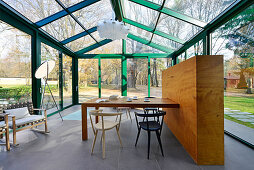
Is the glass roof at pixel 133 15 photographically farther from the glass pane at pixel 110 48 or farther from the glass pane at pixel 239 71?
the glass pane at pixel 110 48

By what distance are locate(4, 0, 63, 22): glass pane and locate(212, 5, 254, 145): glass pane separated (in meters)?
4.40

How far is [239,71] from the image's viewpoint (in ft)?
8.50

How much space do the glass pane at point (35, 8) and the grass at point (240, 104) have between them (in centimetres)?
508

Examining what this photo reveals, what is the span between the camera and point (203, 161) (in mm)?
1861

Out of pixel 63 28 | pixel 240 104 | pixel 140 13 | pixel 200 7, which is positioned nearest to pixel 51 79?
pixel 63 28

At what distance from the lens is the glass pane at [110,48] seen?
6.39 metres

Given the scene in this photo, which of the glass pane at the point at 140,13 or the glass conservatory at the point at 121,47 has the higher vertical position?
the glass pane at the point at 140,13

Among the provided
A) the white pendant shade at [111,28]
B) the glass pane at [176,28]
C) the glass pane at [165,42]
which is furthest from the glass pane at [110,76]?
the white pendant shade at [111,28]

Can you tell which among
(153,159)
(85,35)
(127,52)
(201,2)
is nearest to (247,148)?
(153,159)

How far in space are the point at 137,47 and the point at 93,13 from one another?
111 inches

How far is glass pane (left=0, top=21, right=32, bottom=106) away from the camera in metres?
2.96

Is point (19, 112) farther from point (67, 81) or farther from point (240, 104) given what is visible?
point (240, 104)

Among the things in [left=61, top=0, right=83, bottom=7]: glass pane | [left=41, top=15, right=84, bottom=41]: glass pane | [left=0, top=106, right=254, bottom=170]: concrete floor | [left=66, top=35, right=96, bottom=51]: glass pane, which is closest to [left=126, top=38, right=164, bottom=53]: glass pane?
[left=66, top=35, right=96, bottom=51]: glass pane

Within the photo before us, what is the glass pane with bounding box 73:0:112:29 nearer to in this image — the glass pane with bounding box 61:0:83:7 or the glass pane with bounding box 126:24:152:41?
the glass pane with bounding box 61:0:83:7
